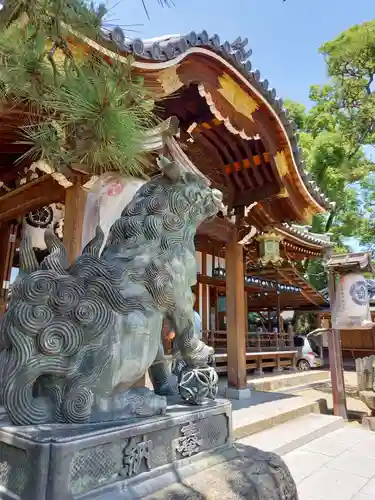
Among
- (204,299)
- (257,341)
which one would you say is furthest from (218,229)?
(204,299)

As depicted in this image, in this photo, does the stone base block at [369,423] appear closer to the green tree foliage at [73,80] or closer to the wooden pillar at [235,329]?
the wooden pillar at [235,329]

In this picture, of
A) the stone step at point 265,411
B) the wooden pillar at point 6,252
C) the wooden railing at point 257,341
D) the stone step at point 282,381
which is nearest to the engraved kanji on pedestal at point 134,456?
the stone step at point 265,411

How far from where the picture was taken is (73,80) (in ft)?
6.22

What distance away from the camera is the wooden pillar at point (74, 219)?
4.02m

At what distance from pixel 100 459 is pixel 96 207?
297 cm

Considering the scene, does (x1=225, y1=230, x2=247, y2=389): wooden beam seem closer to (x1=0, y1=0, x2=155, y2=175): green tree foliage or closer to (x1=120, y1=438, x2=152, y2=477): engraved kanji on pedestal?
(x1=0, y1=0, x2=155, y2=175): green tree foliage

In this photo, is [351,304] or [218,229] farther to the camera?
[351,304]

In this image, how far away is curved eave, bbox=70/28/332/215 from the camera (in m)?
3.30

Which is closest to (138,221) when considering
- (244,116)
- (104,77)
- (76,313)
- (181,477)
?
(76,313)

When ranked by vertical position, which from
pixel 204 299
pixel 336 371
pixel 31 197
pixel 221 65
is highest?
pixel 221 65

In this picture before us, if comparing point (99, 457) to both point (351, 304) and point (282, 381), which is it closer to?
point (351, 304)

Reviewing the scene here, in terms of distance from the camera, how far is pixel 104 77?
1.94m

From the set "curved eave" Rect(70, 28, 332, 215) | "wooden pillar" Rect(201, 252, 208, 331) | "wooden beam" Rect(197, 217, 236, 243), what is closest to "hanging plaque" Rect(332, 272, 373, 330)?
"curved eave" Rect(70, 28, 332, 215)

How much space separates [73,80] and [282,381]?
9243 mm
